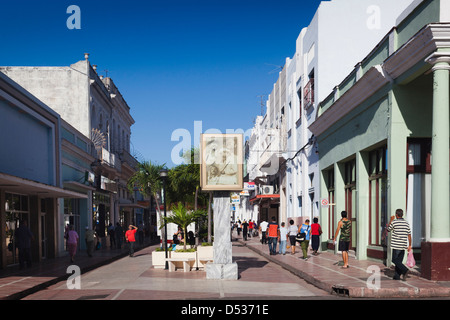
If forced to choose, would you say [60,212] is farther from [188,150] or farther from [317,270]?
[317,270]

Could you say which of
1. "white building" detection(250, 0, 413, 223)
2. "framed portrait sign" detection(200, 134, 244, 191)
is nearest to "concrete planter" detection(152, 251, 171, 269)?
"framed portrait sign" detection(200, 134, 244, 191)

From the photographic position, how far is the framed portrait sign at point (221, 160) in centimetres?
1480

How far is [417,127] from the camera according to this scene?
1559cm

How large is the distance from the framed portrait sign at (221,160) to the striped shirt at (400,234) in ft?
14.1

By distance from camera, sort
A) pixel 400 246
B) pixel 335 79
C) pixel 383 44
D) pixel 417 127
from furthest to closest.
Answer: pixel 335 79 < pixel 383 44 < pixel 417 127 < pixel 400 246

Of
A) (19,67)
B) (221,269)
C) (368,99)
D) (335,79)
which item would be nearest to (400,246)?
(221,269)

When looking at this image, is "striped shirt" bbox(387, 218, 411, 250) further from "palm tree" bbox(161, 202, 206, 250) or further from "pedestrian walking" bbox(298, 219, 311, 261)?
"pedestrian walking" bbox(298, 219, 311, 261)

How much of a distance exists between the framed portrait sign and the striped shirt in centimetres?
430

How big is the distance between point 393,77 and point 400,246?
5.58m

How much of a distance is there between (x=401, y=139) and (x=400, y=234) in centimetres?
398

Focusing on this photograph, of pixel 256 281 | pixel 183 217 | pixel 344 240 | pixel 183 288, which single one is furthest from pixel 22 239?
pixel 344 240

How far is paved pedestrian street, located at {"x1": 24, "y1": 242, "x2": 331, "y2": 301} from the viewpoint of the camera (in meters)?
11.3

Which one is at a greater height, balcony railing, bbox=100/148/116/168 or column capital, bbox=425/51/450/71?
column capital, bbox=425/51/450/71

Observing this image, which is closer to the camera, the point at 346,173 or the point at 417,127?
the point at 417,127
